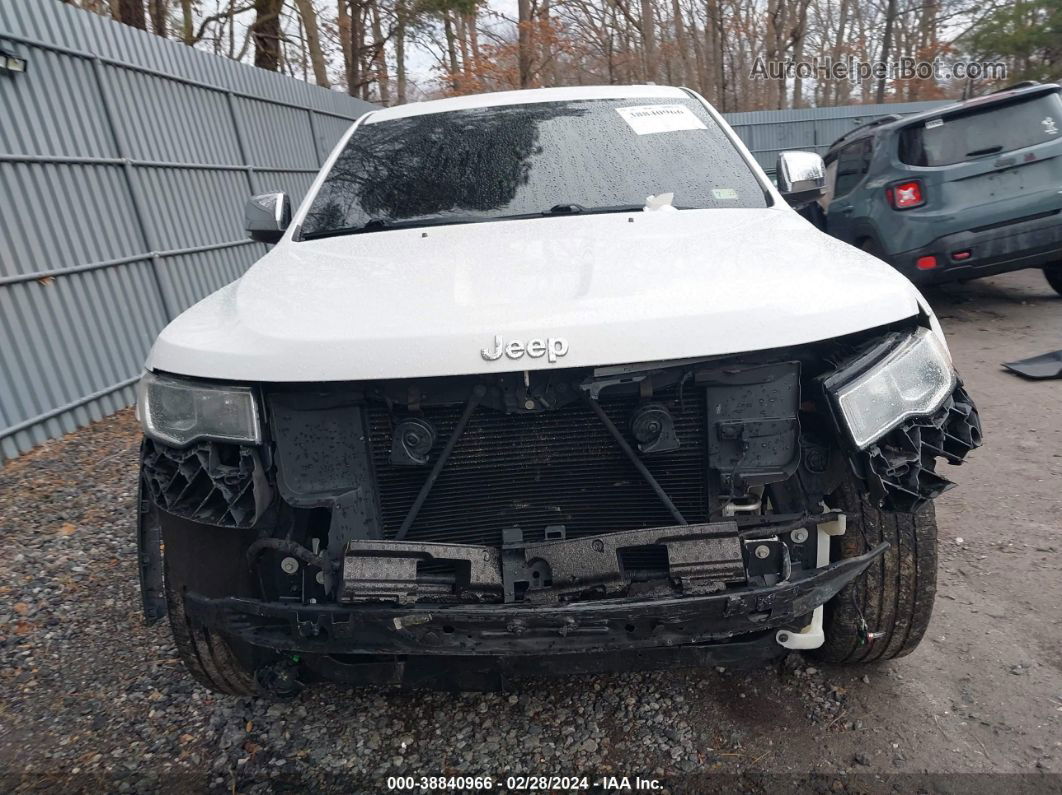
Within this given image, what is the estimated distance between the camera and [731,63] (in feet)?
77.0

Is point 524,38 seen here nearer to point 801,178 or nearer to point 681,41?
point 681,41

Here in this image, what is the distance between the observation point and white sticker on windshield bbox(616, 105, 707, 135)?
121 inches

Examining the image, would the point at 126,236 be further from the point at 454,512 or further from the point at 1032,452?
the point at 1032,452

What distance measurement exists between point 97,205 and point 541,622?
222 inches

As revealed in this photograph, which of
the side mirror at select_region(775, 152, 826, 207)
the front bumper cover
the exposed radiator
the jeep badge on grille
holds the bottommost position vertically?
the front bumper cover

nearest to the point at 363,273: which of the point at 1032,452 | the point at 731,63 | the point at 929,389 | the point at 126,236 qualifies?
the point at 929,389

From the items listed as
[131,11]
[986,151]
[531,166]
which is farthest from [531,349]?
[131,11]

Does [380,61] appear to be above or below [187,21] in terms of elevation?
below

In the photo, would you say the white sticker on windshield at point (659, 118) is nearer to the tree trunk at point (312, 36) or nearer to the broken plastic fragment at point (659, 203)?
the broken plastic fragment at point (659, 203)

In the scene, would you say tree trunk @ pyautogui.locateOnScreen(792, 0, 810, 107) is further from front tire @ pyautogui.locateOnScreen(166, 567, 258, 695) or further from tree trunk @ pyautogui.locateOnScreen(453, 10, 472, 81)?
front tire @ pyautogui.locateOnScreen(166, 567, 258, 695)

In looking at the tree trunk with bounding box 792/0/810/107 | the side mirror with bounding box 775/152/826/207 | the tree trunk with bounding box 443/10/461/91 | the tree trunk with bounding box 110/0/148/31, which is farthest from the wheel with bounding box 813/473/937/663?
the tree trunk with bounding box 792/0/810/107

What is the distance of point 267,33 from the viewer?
1212 cm

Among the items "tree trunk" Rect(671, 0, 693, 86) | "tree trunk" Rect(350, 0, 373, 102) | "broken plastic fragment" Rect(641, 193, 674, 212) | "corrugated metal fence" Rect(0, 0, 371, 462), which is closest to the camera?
"broken plastic fragment" Rect(641, 193, 674, 212)

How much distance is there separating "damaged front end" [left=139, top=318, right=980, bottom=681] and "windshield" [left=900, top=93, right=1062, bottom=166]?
5136mm
